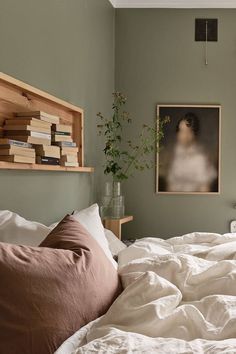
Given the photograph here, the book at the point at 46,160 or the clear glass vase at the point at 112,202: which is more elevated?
the book at the point at 46,160

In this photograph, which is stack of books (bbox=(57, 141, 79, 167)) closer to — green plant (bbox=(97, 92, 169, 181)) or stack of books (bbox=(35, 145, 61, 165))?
stack of books (bbox=(35, 145, 61, 165))

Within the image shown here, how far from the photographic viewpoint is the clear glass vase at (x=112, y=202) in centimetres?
399

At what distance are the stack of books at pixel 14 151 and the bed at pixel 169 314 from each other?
78 cm

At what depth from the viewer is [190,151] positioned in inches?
183

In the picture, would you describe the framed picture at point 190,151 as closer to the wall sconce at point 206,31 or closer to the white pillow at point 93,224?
the wall sconce at point 206,31

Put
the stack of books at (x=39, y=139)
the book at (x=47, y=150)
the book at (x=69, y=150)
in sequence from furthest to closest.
Result: the book at (x=69, y=150), the book at (x=47, y=150), the stack of books at (x=39, y=139)

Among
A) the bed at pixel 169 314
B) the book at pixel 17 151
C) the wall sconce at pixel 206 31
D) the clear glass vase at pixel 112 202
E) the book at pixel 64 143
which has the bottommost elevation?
the bed at pixel 169 314

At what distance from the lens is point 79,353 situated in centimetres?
121

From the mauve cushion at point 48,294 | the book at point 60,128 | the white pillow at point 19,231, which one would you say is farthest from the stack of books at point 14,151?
the mauve cushion at point 48,294

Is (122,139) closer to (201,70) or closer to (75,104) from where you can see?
(201,70)

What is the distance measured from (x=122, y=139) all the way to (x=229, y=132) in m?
0.98

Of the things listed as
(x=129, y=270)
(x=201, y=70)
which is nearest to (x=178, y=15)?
(x=201, y=70)

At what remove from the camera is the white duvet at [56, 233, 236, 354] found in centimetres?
126

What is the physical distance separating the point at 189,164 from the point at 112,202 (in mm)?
997
